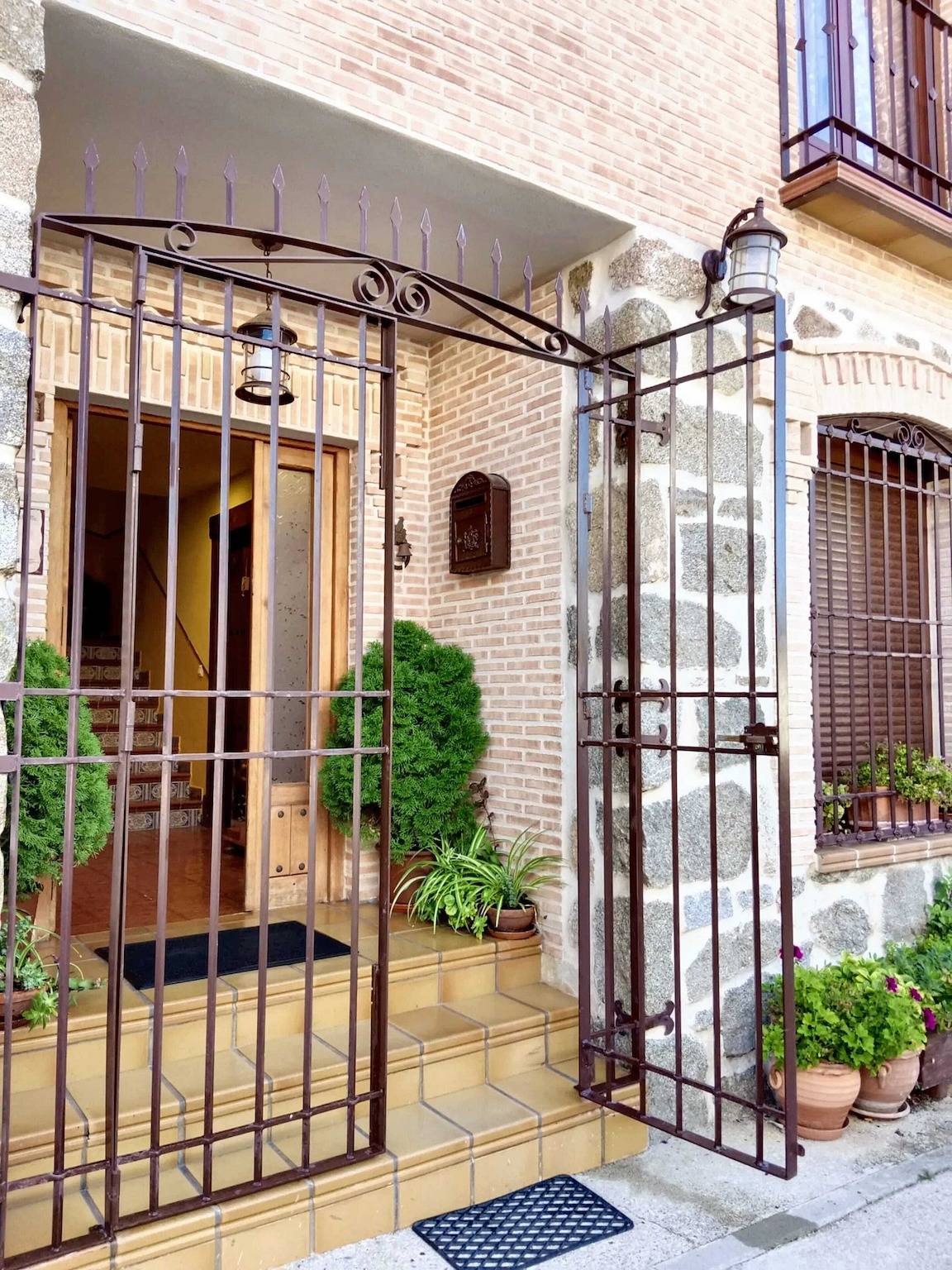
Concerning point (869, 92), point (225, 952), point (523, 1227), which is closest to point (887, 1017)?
point (523, 1227)

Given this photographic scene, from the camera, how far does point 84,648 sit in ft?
27.2

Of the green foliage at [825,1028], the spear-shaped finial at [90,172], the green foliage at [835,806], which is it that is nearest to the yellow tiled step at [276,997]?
the green foliage at [825,1028]

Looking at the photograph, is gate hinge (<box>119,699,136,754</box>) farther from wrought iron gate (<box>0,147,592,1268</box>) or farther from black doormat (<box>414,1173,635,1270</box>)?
black doormat (<box>414,1173,635,1270</box>)

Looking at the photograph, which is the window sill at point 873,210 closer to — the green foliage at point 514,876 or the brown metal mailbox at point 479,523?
the brown metal mailbox at point 479,523

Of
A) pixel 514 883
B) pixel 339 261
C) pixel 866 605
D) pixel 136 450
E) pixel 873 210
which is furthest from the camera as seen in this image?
pixel 866 605

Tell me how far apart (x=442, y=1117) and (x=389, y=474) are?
82.8 inches

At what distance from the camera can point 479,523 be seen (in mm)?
4422

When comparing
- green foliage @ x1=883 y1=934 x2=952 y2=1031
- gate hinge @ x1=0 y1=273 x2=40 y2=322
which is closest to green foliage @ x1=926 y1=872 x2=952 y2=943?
green foliage @ x1=883 y1=934 x2=952 y2=1031

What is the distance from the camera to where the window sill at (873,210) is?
4195mm

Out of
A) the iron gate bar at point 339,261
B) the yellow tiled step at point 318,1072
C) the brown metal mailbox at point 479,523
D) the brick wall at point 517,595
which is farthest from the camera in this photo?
the brown metal mailbox at point 479,523

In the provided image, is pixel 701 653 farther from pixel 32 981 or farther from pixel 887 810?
pixel 32 981

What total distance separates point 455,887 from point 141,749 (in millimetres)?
4139

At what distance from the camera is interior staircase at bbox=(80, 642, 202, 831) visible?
693 cm

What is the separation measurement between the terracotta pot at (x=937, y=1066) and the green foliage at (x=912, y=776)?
3.79 ft
